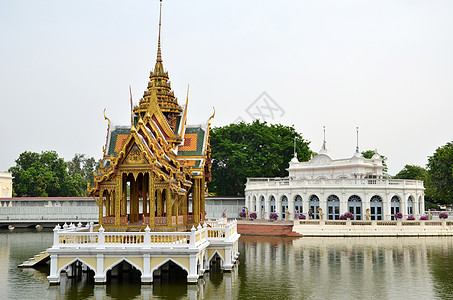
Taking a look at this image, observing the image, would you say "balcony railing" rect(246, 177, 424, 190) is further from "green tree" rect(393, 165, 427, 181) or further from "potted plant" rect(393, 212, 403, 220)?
"green tree" rect(393, 165, 427, 181)

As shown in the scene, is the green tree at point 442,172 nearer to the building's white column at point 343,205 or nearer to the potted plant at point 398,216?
the potted plant at point 398,216

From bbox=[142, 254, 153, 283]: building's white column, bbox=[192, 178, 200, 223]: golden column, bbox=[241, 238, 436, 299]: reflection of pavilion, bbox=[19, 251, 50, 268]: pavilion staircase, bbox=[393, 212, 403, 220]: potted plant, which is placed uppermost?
bbox=[192, 178, 200, 223]: golden column

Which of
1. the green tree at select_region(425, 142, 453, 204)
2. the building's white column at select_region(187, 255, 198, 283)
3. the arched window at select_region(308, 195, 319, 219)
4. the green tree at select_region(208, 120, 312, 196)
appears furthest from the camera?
the green tree at select_region(208, 120, 312, 196)

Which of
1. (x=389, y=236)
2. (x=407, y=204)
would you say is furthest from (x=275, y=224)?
(x=407, y=204)

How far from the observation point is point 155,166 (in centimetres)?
1762

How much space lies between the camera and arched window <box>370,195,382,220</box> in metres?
40.8

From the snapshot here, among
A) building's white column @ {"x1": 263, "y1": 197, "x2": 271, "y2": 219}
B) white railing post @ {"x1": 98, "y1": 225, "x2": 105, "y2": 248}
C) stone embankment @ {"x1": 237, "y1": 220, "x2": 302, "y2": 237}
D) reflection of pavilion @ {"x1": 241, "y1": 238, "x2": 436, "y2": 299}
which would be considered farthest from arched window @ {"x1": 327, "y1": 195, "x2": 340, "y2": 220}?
white railing post @ {"x1": 98, "y1": 225, "x2": 105, "y2": 248}

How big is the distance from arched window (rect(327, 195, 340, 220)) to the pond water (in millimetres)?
13884

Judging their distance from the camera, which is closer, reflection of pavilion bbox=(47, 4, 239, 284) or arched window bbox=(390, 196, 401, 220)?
reflection of pavilion bbox=(47, 4, 239, 284)

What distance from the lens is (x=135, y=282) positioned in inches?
666

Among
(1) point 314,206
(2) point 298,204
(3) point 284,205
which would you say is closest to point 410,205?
(1) point 314,206

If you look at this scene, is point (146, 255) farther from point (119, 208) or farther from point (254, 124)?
point (254, 124)

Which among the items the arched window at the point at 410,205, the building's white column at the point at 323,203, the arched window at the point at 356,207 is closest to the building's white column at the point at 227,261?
the building's white column at the point at 323,203

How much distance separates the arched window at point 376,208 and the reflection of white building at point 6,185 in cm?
4426
